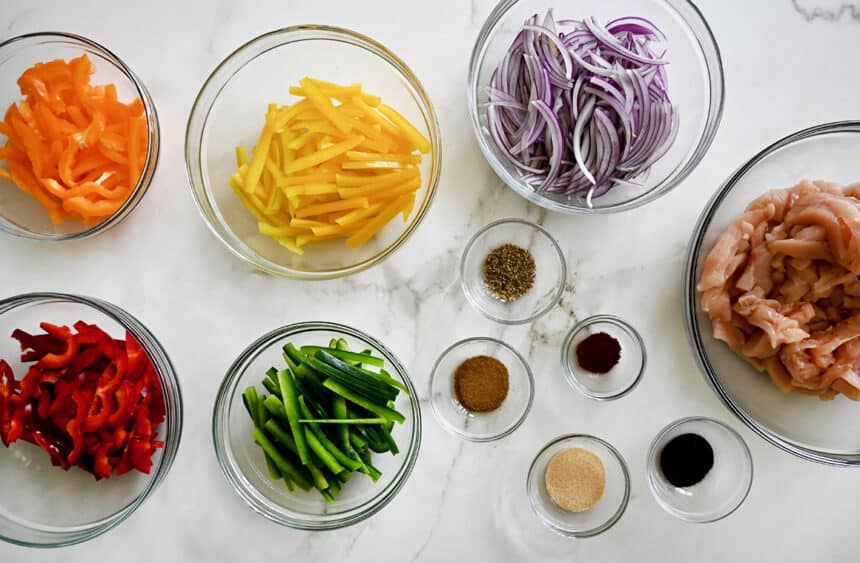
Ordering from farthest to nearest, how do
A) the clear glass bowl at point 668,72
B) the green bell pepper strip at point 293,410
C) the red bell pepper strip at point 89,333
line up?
the clear glass bowl at point 668,72 → the red bell pepper strip at point 89,333 → the green bell pepper strip at point 293,410

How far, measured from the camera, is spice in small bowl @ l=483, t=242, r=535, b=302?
6.00 feet

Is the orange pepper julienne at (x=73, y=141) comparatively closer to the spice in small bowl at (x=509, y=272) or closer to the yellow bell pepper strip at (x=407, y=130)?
the yellow bell pepper strip at (x=407, y=130)

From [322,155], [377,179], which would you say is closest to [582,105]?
[377,179]

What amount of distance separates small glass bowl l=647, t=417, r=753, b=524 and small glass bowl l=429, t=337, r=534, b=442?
1.28 feet

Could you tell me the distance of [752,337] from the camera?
1.66m

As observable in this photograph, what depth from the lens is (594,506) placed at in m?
1.86

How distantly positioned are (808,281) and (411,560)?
126 cm

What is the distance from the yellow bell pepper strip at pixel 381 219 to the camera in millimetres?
1666

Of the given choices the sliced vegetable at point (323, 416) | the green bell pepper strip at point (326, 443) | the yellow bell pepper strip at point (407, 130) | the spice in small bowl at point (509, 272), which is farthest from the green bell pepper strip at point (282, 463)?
the yellow bell pepper strip at point (407, 130)

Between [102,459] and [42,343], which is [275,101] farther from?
[102,459]

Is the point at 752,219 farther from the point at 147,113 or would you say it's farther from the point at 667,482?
the point at 147,113

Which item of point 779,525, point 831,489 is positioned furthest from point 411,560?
point 831,489

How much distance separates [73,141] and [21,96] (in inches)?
11.7

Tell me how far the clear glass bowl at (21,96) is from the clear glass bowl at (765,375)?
4.81 ft
